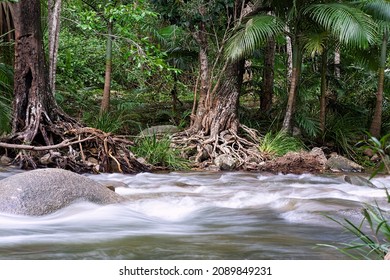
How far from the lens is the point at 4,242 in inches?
204

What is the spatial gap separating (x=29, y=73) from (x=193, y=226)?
6051 mm

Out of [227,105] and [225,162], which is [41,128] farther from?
[227,105]

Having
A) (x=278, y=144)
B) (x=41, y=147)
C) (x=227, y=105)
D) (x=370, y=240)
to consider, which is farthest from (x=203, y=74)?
(x=370, y=240)

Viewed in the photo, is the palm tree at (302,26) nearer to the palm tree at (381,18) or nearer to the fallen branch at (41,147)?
the palm tree at (381,18)

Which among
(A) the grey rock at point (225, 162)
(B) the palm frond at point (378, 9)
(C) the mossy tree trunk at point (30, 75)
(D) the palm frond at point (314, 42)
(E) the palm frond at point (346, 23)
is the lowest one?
(A) the grey rock at point (225, 162)

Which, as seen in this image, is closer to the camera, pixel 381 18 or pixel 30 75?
pixel 30 75

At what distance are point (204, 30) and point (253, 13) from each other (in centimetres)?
118

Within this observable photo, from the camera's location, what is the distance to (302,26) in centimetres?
1366

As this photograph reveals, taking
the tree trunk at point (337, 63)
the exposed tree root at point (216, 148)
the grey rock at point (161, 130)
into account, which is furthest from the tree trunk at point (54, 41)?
the tree trunk at point (337, 63)

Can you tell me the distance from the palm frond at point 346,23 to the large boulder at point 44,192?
707cm

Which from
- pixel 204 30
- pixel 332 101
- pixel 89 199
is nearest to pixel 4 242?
pixel 89 199

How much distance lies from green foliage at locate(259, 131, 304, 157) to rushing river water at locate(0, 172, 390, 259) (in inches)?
151

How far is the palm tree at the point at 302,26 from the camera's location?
→ 1217cm
